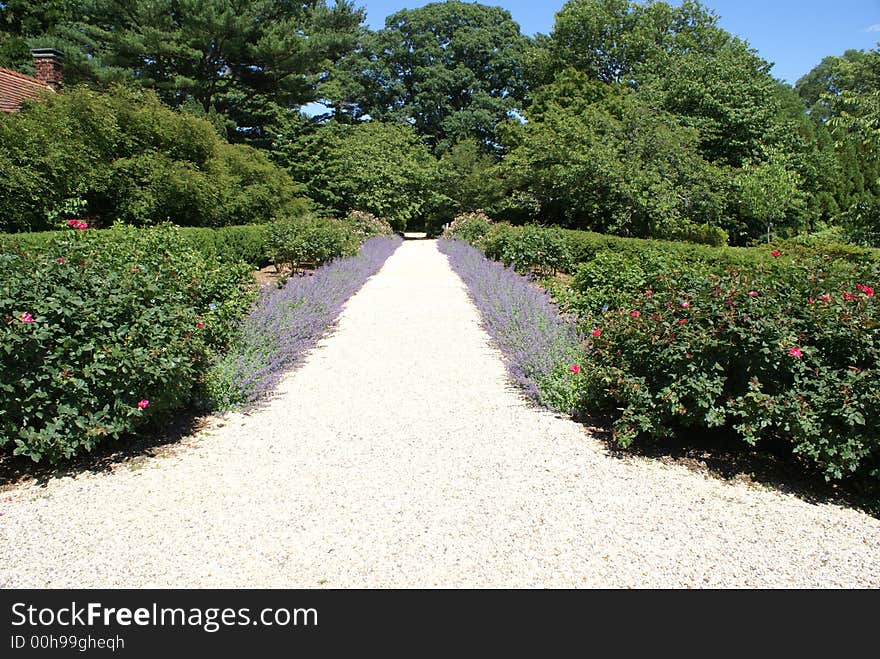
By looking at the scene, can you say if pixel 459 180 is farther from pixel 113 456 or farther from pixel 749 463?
pixel 113 456

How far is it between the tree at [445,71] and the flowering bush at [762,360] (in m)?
36.6

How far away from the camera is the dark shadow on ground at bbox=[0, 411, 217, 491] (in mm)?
3494

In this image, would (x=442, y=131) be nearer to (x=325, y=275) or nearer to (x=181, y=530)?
(x=325, y=275)

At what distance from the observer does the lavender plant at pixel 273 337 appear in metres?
4.84

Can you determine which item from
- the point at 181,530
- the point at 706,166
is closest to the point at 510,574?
the point at 181,530

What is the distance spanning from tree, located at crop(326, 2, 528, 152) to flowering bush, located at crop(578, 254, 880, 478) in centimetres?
3660

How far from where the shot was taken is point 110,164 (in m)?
12.2

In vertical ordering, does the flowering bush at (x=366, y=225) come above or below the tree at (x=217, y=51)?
below

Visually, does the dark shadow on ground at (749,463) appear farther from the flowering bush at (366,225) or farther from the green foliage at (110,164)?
the flowering bush at (366,225)

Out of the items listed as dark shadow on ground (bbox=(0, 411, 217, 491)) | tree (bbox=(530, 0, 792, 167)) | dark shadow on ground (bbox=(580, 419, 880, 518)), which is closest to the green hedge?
dark shadow on ground (bbox=(0, 411, 217, 491))

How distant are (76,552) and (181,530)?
433mm

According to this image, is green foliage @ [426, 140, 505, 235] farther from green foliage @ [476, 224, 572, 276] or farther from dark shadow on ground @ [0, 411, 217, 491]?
dark shadow on ground @ [0, 411, 217, 491]

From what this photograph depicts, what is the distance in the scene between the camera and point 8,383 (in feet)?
10.3

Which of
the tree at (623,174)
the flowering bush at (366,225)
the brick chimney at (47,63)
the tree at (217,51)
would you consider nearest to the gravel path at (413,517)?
the tree at (623,174)
